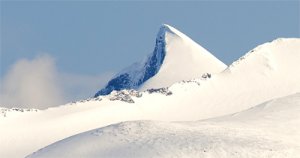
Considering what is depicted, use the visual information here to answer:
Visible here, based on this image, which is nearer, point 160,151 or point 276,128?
point 160,151

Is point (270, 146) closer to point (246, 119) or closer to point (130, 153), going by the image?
point (130, 153)

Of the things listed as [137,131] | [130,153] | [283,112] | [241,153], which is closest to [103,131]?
[137,131]

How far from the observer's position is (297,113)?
13438cm

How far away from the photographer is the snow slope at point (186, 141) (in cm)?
10375

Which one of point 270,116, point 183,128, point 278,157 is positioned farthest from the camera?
point 270,116

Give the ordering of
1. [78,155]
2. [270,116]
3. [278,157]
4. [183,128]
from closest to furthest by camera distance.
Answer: [278,157] < [78,155] < [183,128] < [270,116]

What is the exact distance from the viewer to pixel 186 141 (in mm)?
108062

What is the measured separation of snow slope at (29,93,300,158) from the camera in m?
104

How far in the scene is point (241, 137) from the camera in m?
111

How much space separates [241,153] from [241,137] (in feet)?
26.1

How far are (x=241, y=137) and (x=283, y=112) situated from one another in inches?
1057

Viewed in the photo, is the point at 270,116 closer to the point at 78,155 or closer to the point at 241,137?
the point at 241,137

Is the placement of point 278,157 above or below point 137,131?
below

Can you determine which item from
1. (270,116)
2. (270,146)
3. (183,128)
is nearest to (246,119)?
(270,116)
